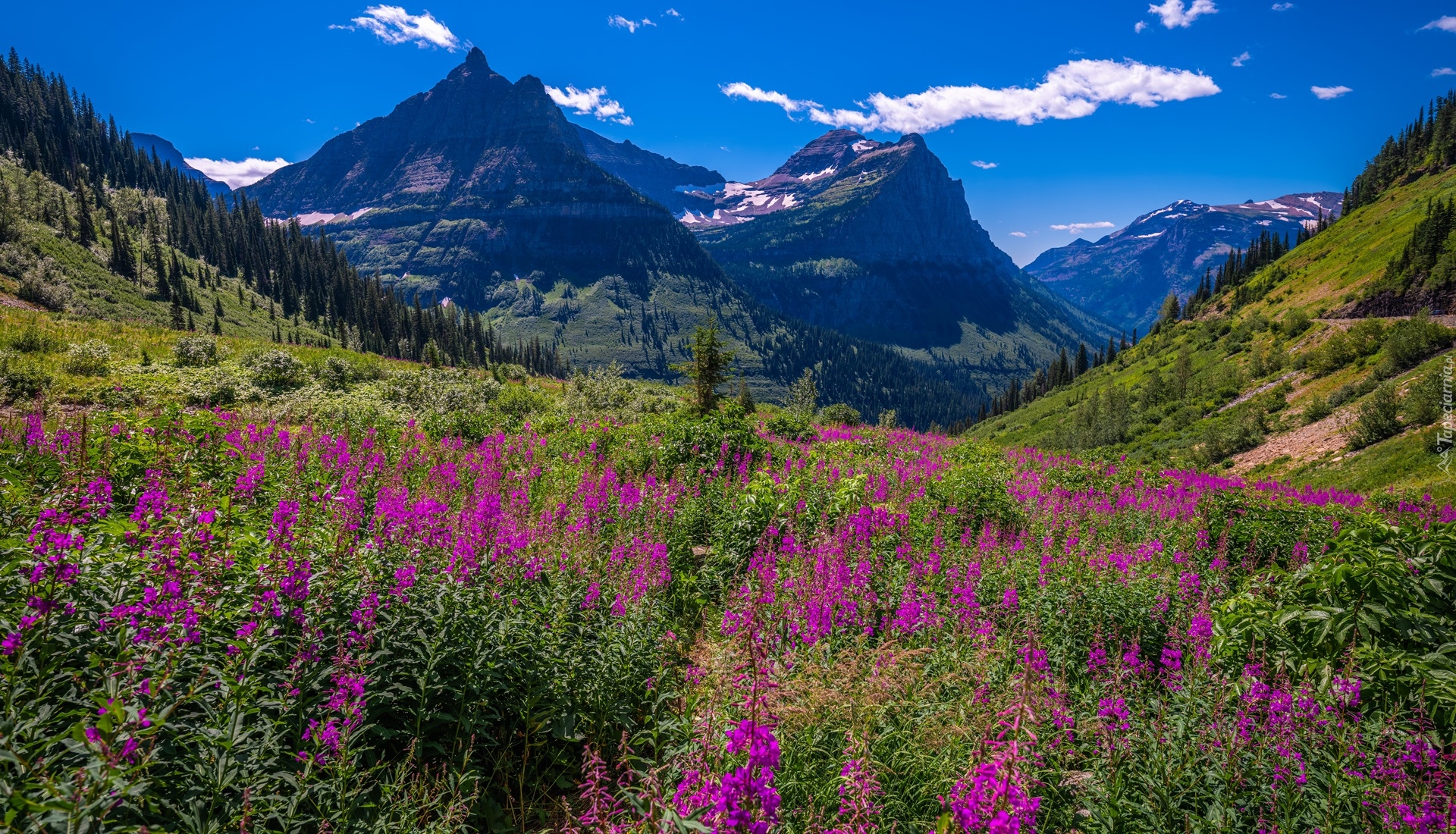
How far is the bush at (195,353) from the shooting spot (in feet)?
78.5

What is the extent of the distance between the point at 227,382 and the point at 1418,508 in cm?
3330

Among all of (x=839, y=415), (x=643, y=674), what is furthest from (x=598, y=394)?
(x=643, y=674)

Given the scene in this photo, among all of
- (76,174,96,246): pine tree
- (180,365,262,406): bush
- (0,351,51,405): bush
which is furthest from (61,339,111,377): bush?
(76,174,96,246): pine tree

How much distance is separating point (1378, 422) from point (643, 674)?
33.7m

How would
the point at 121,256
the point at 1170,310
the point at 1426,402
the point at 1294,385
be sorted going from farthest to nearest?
the point at 1170,310, the point at 121,256, the point at 1294,385, the point at 1426,402

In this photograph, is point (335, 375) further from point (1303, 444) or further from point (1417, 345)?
point (1417, 345)

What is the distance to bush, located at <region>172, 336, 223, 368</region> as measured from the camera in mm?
23938

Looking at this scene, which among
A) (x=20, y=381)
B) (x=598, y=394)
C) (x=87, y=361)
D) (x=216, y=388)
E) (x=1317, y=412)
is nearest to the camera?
(x=20, y=381)

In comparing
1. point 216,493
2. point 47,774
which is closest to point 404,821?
point 47,774

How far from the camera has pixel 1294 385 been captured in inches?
1641

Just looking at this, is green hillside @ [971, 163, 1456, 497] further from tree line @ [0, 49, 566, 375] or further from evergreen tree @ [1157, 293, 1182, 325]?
tree line @ [0, 49, 566, 375]

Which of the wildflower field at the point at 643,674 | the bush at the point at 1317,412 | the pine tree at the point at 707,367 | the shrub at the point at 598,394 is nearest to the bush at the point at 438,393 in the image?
the shrub at the point at 598,394

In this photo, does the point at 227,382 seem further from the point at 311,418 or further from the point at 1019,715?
the point at 1019,715

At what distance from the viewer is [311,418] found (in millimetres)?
16047
